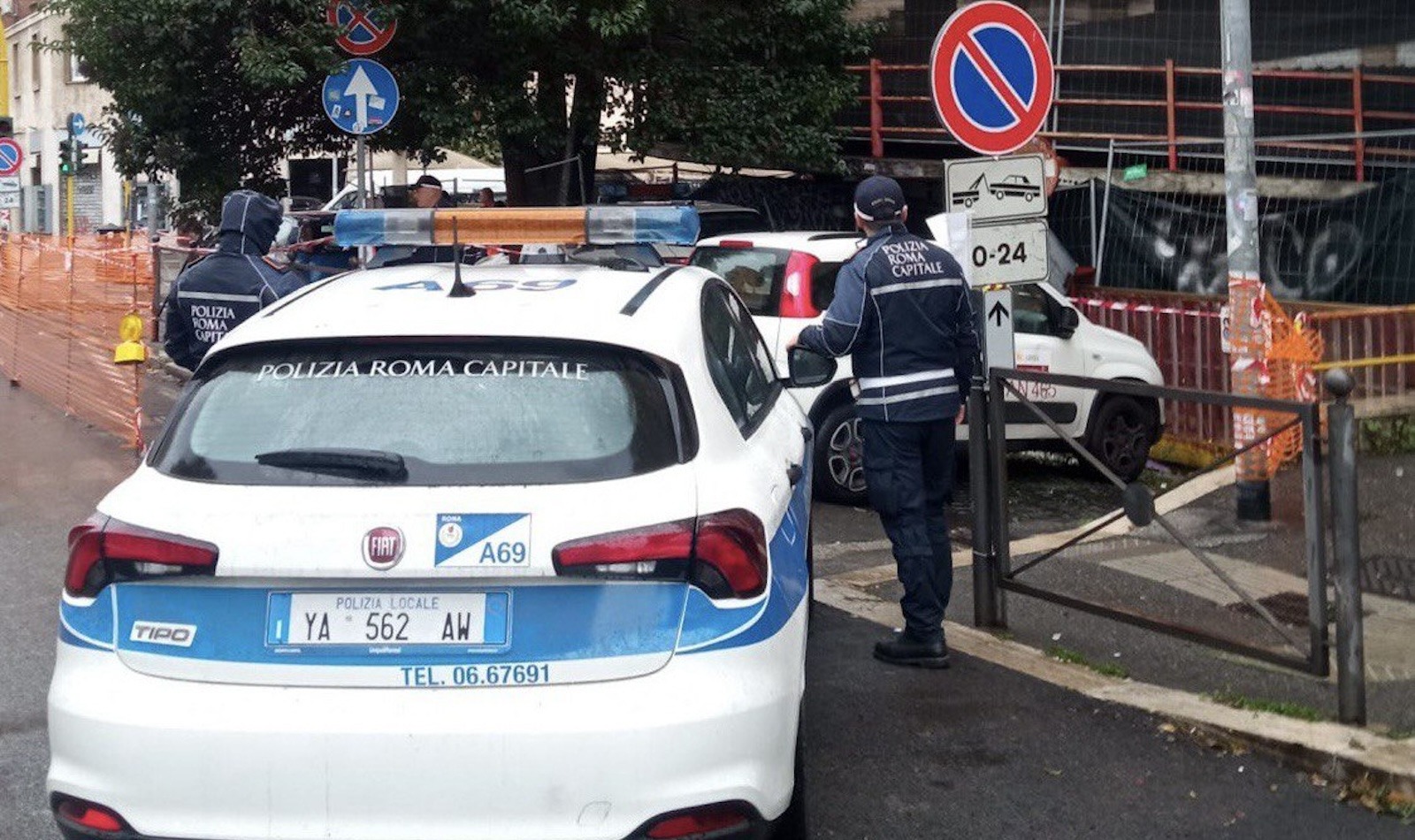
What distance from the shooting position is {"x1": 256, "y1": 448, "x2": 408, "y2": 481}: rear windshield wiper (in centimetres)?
394

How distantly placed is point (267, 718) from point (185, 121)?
45.6 feet

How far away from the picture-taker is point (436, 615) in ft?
12.5

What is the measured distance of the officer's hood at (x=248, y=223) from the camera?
788cm

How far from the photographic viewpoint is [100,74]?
53.1 feet

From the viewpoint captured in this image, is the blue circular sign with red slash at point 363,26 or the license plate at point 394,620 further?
the blue circular sign with red slash at point 363,26

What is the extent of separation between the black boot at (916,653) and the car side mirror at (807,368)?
1138 mm

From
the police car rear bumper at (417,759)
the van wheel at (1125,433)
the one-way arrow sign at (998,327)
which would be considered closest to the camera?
the police car rear bumper at (417,759)

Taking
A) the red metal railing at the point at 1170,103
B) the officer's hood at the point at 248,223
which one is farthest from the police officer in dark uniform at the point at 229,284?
the red metal railing at the point at 1170,103

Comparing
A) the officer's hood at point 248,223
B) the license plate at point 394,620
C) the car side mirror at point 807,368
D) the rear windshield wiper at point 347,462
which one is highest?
the officer's hood at point 248,223

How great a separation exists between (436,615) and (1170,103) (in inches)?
583

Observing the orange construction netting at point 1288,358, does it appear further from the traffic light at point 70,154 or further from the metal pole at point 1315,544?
the traffic light at point 70,154

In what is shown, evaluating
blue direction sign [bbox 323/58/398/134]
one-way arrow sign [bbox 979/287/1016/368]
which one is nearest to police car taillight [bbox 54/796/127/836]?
one-way arrow sign [bbox 979/287/1016/368]

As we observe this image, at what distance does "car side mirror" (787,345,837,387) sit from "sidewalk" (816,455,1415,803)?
1.37 metres

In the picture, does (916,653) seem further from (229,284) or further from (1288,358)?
(1288,358)
